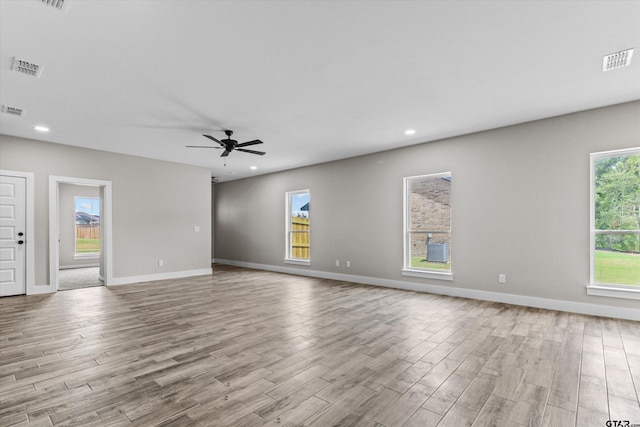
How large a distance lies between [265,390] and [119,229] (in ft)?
19.2

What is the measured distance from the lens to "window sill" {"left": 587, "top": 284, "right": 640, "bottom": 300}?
149 inches

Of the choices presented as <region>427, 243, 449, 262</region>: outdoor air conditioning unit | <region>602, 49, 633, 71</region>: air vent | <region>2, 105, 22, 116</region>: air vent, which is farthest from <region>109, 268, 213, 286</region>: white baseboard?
<region>602, 49, 633, 71</region>: air vent

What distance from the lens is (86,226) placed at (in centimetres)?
959

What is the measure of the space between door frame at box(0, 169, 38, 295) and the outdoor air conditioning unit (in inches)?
284

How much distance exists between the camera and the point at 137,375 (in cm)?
240

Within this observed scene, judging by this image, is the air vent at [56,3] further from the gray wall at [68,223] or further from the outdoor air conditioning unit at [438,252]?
the gray wall at [68,223]

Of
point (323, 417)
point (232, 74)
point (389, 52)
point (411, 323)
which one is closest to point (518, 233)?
point (411, 323)

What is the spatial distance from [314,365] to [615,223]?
14.4ft

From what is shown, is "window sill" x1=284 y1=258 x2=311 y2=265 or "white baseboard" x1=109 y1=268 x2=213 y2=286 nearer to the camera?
"white baseboard" x1=109 y1=268 x2=213 y2=286

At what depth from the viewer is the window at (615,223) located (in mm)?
3914

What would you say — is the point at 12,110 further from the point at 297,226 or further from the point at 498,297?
the point at 498,297

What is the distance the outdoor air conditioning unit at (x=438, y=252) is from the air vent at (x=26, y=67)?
235 inches

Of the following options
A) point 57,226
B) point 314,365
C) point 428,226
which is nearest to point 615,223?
point 428,226

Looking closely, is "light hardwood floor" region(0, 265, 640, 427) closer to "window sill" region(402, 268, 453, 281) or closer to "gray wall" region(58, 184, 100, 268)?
"window sill" region(402, 268, 453, 281)
